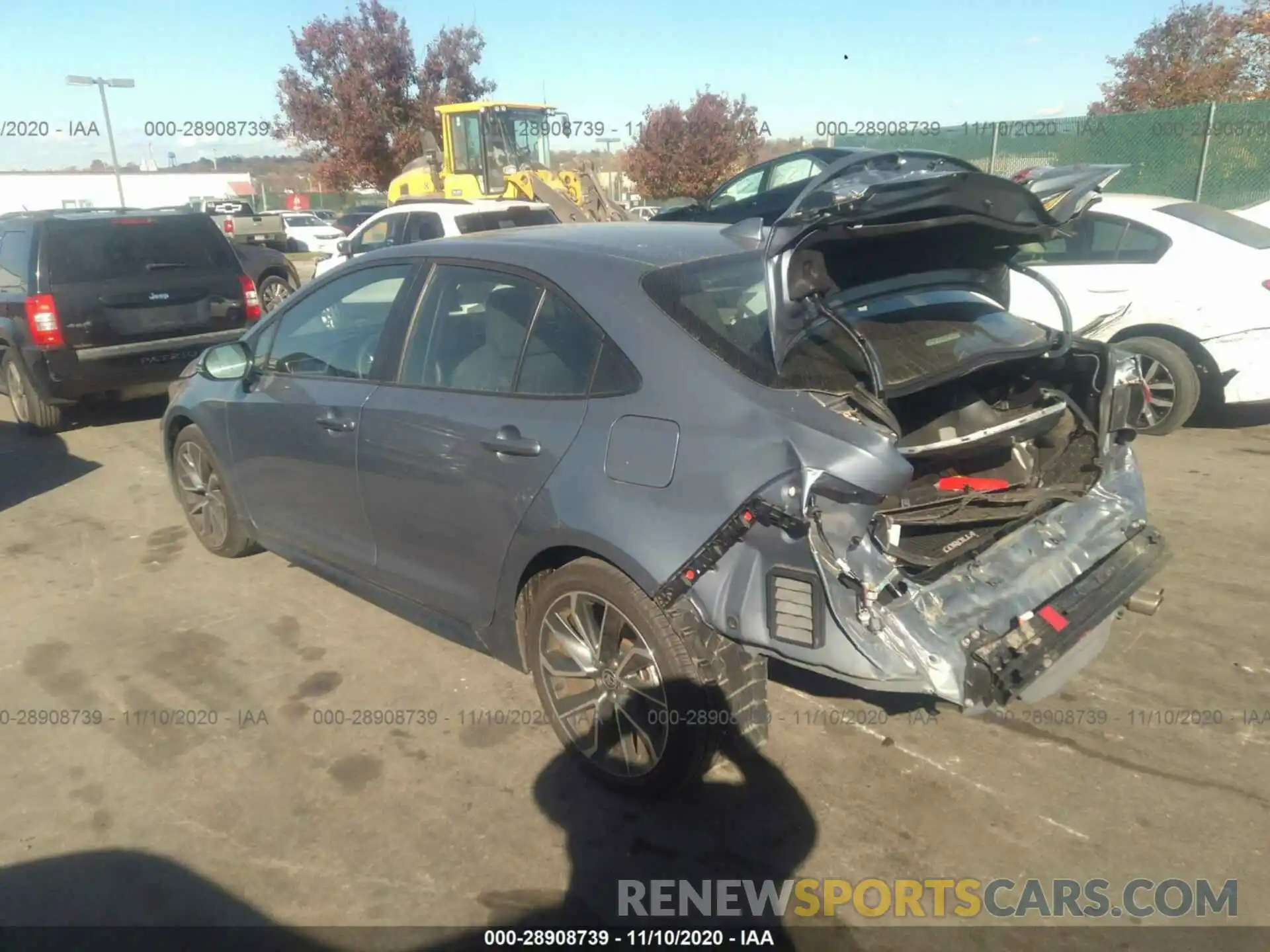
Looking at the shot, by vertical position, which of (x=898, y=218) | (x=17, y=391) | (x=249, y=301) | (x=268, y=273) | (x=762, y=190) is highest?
(x=898, y=218)

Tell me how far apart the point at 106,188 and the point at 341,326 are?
205 feet

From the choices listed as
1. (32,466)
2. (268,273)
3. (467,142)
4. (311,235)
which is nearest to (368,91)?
(311,235)

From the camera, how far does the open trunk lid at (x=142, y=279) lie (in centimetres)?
768

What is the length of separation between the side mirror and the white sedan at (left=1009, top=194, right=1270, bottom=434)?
16.3 ft

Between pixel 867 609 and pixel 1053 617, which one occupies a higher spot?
pixel 867 609

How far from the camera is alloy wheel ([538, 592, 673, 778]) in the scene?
3.02 meters

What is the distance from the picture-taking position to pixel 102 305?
305 inches

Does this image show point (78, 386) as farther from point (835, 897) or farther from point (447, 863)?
point (835, 897)

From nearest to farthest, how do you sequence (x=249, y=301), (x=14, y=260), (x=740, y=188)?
(x=14, y=260) < (x=249, y=301) < (x=740, y=188)

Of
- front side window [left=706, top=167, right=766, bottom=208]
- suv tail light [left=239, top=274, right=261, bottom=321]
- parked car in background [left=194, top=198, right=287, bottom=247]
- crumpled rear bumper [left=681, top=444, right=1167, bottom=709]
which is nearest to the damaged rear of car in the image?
crumpled rear bumper [left=681, top=444, right=1167, bottom=709]

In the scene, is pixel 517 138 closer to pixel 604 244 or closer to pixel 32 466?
pixel 32 466

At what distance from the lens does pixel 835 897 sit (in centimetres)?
273

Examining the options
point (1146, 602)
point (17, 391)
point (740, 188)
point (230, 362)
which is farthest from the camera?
point (740, 188)

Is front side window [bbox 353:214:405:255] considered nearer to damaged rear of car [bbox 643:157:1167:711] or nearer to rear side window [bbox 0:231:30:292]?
rear side window [bbox 0:231:30:292]
